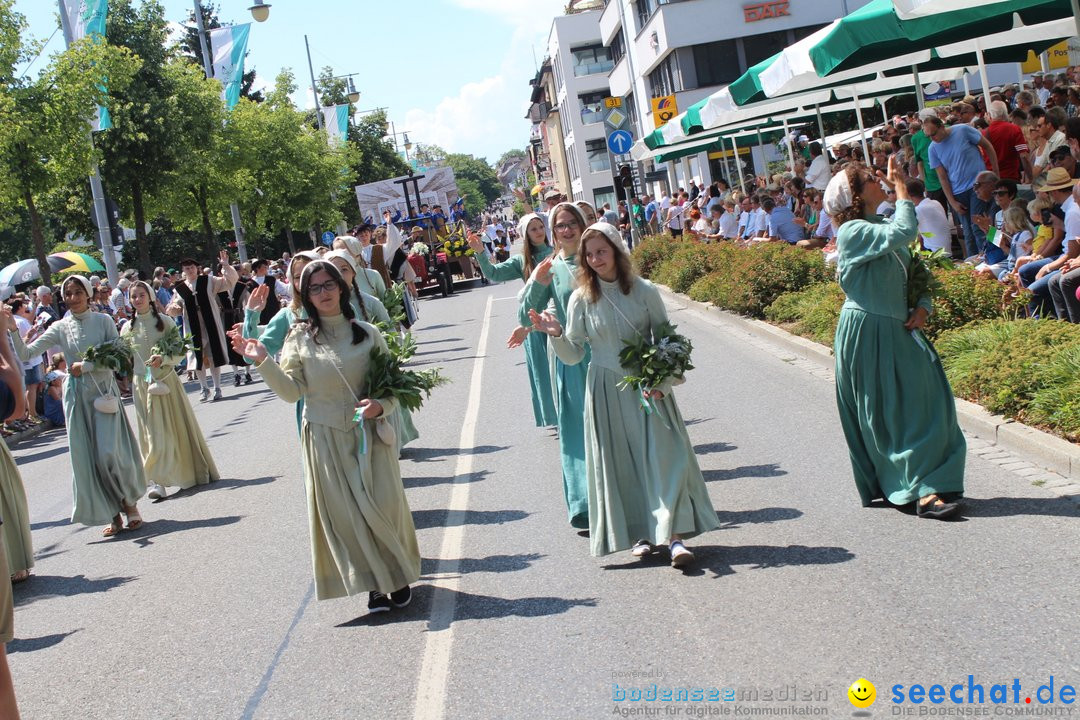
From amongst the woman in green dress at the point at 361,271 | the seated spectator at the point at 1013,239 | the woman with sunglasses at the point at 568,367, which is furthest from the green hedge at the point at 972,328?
the woman in green dress at the point at 361,271

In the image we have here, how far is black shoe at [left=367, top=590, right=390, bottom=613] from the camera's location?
6.43m

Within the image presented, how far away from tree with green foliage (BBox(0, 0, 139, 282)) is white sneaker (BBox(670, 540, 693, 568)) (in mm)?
19877

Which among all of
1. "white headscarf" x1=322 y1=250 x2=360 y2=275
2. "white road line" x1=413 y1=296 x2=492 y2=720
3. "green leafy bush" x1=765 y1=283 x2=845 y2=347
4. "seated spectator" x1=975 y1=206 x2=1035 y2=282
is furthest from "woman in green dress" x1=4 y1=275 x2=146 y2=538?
"seated spectator" x1=975 y1=206 x2=1035 y2=282

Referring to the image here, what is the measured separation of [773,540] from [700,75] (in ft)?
143

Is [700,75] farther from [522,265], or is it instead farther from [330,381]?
[330,381]

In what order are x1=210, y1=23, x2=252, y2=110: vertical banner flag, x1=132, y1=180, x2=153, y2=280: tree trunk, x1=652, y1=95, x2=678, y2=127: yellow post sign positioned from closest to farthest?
x1=652, y1=95, x2=678, y2=127: yellow post sign
x1=132, y1=180, x2=153, y2=280: tree trunk
x1=210, y1=23, x2=252, y2=110: vertical banner flag

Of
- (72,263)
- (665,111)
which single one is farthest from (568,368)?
(72,263)

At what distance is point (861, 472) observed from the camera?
688cm

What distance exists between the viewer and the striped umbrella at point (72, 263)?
5172cm

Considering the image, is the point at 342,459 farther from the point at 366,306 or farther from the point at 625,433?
the point at 366,306

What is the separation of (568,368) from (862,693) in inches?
141

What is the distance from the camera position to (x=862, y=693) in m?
4.42

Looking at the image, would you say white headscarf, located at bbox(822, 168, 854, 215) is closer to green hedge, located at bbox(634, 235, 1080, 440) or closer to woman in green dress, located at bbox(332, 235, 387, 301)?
green hedge, located at bbox(634, 235, 1080, 440)

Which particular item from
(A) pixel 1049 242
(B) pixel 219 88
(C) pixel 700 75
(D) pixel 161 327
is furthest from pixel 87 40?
(C) pixel 700 75
